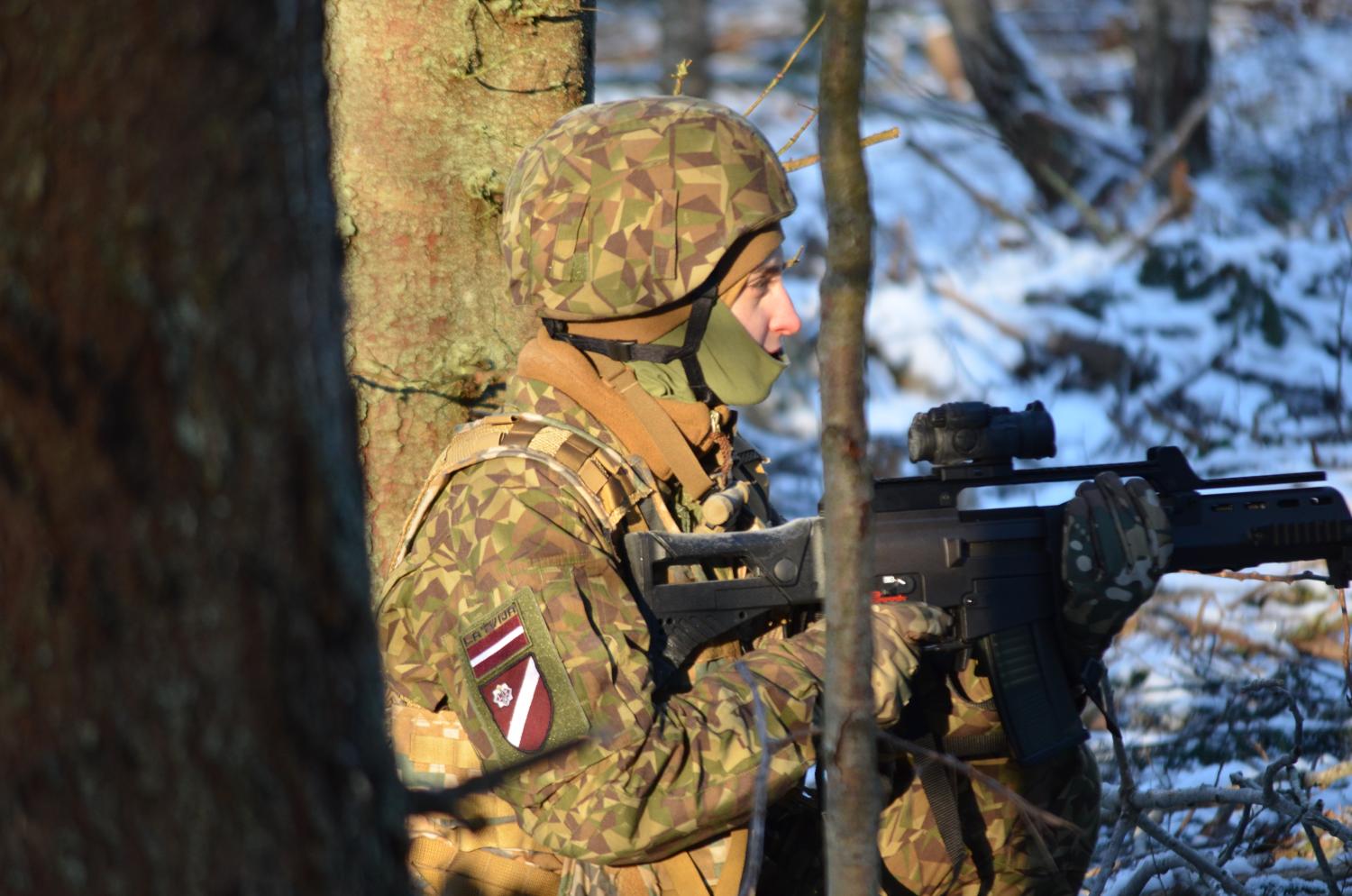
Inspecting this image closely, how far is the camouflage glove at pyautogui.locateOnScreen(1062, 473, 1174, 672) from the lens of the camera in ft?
9.37

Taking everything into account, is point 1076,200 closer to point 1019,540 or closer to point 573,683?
point 1019,540

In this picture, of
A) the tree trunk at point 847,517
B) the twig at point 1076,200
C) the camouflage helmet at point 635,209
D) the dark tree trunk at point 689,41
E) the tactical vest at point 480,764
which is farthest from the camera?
the dark tree trunk at point 689,41

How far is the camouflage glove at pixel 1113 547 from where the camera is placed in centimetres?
286

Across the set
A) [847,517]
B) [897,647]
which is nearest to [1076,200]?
[897,647]

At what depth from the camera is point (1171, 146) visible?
9734mm

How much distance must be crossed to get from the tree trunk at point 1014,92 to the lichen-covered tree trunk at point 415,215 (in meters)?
7.24

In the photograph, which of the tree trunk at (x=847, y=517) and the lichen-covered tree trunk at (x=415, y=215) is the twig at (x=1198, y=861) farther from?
the lichen-covered tree trunk at (x=415, y=215)

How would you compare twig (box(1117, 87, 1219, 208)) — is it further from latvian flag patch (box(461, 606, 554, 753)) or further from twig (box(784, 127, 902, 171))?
latvian flag patch (box(461, 606, 554, 753))

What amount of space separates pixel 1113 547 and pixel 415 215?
5.61 ft

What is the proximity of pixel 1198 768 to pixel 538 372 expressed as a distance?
7.92 ft

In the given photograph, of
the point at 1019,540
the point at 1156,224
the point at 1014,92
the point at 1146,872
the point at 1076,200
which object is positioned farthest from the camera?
the point at 1014,92

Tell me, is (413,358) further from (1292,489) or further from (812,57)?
(812,57)

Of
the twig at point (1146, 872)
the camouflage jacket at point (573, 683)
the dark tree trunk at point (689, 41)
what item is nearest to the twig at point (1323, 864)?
the twig at point (1146, 872)

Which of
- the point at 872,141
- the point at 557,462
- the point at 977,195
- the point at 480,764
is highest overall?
the point at 977,195
